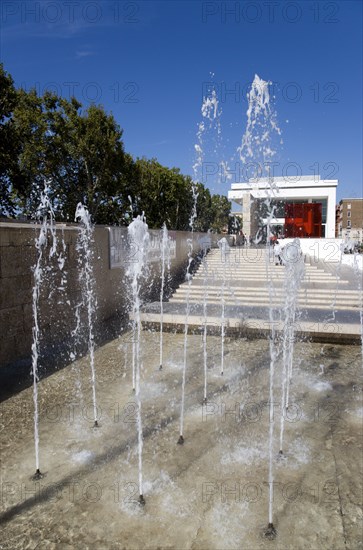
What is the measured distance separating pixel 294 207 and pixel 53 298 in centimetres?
3291

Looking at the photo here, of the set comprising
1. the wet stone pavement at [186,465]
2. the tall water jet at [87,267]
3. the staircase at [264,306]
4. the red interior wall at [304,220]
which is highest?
the red interior wall at [304,220]

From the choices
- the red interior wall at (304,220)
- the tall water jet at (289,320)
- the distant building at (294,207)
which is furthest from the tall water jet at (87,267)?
the red interior wall at (304,220)

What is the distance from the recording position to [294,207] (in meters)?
36.7

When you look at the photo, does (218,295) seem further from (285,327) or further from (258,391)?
(258,391)

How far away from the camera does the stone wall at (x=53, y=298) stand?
19.6 feet

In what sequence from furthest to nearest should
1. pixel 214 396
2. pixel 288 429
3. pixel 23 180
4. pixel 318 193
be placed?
pixel 318 193, pixel 23 180, pixel 214 396, pixel 288 429

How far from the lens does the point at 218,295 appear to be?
37.3 feet

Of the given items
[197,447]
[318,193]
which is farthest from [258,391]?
[318,193]

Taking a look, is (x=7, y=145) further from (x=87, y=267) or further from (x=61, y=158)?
(x=87, y=267)

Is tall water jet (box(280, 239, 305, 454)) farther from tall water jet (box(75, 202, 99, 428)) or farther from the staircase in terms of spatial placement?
tall water jet (box(75, 202, 99, 428))

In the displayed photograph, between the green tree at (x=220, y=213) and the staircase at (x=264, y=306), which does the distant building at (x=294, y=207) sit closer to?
the green tree at (x=220, y=213)

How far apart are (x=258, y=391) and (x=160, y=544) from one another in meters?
2.78

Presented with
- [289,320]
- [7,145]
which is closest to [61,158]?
[7,145]

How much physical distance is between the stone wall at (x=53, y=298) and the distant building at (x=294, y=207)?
1372 cm
